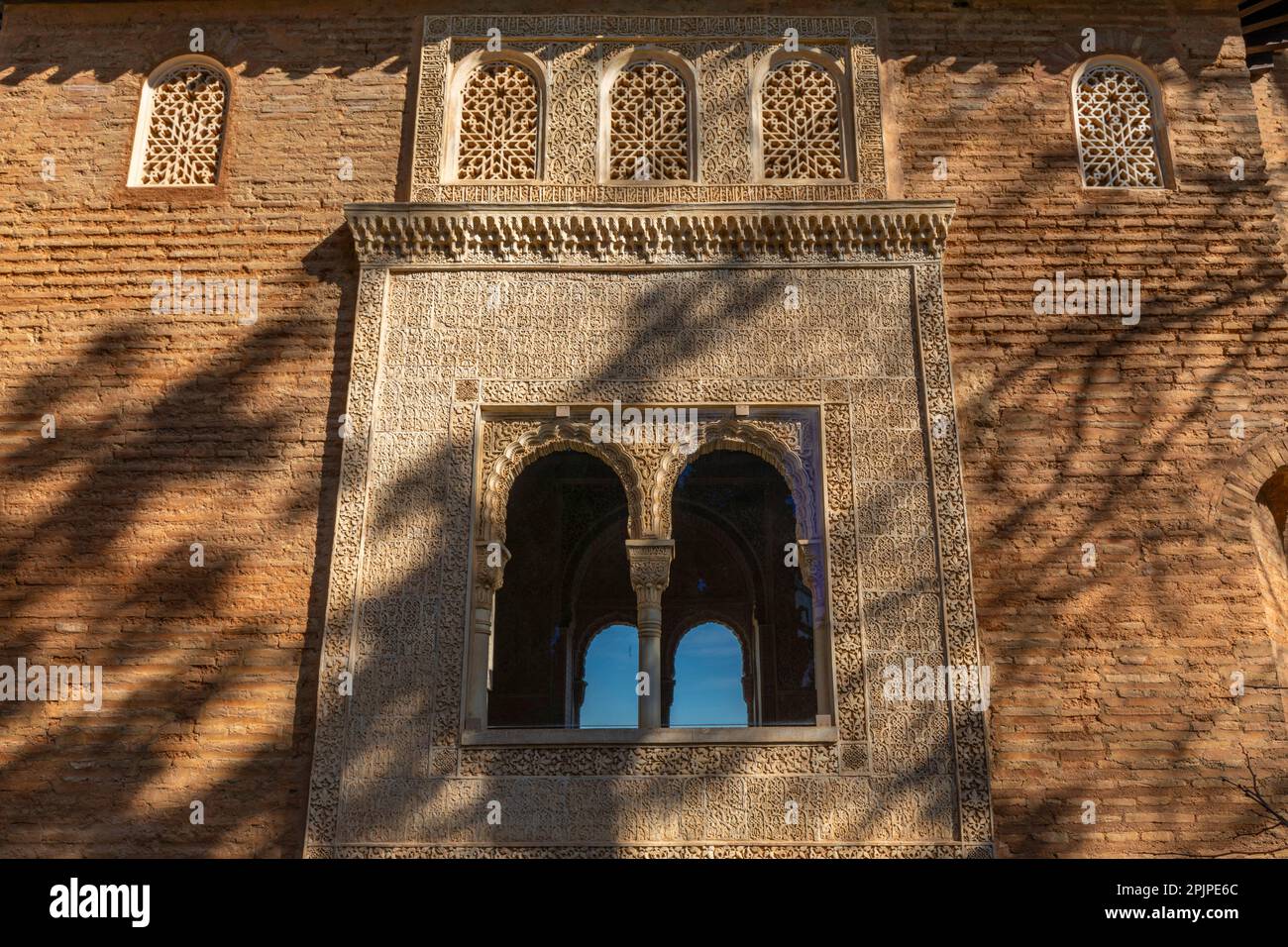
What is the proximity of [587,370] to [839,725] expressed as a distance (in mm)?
2705

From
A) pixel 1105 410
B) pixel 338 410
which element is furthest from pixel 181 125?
pixel 1105 410

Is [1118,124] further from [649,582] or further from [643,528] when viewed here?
[649,582]

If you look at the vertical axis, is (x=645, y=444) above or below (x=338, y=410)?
below

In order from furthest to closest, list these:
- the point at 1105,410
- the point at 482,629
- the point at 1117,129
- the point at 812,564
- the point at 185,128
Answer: the point at 185,128 < the point at 1117,129 < the point at 1105,410 < the point at 812,564 < the point at 482,629

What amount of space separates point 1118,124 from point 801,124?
7.44 feet

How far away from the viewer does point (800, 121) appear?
309 inches

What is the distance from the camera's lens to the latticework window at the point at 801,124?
7703 millimetres

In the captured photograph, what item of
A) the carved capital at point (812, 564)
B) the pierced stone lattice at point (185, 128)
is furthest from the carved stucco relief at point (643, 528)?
the pierced stone lattice at point (185, 128)

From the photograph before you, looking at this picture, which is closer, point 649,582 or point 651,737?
point 651,737

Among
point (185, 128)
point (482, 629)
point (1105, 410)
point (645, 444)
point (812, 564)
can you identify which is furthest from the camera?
point (185, 128)

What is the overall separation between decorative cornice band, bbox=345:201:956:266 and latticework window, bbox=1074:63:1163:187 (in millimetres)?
1282

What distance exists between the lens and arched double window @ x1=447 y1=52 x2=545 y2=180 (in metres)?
7.73
